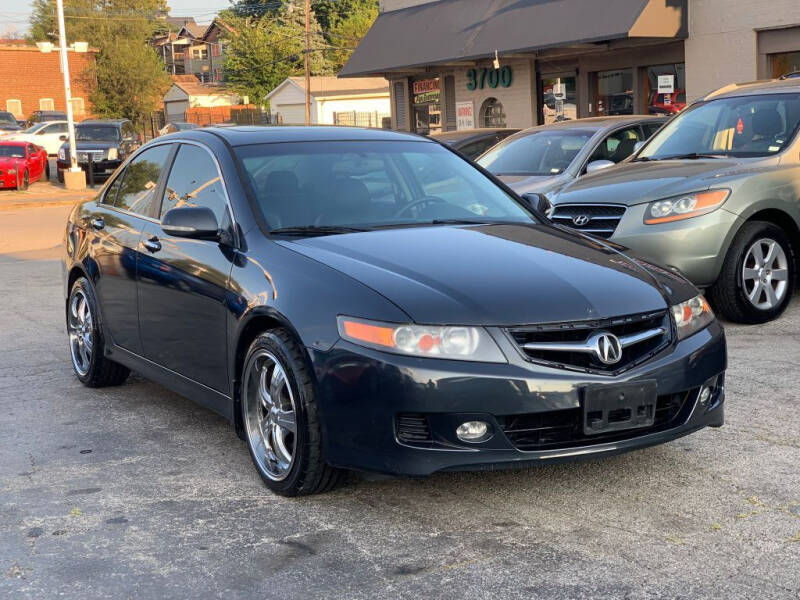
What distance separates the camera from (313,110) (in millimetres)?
60406

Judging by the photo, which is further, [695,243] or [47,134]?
[47,134]

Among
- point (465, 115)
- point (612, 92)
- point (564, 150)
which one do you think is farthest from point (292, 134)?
point (465, 115)

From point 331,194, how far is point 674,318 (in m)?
1.79

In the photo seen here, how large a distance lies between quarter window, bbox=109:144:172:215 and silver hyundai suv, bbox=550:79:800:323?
336 centimetres

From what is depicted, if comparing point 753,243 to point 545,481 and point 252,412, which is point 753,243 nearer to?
point 545,481

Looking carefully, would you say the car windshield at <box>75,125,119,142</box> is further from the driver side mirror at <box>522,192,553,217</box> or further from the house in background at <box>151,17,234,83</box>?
the house in background at <box>151,17,234,83</box>

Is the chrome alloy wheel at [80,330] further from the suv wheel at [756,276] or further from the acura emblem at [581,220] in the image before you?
the suv wheel at [756,276]

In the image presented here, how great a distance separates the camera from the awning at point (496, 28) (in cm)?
1947

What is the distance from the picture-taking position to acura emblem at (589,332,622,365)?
4203mm

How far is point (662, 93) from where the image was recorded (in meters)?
20.8

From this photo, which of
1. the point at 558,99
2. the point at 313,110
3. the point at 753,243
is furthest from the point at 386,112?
the point at 753,243

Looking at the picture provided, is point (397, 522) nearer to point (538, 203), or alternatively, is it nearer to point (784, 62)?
point (538, 203)

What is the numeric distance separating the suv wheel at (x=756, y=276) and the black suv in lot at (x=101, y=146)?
26560mm

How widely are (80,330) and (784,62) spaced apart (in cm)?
1481
